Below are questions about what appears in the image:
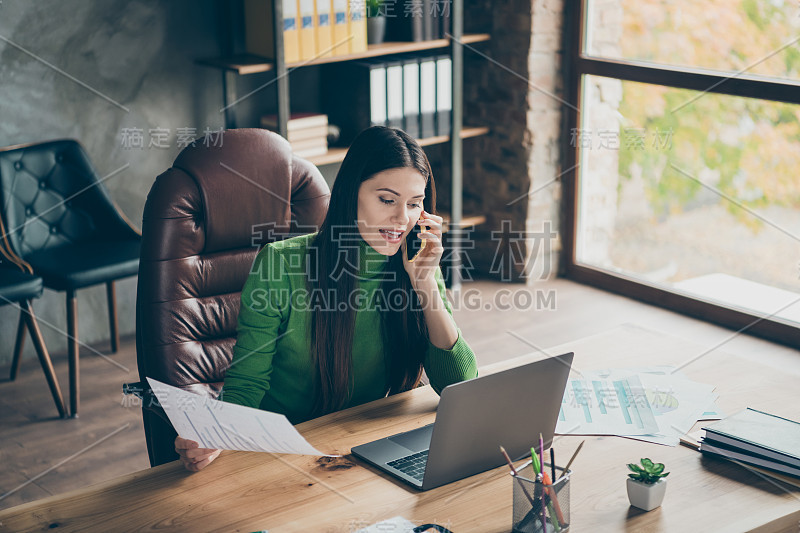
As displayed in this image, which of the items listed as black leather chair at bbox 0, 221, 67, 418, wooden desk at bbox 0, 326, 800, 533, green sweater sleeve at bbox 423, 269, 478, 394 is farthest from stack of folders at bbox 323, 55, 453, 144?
wooden desk at bbox 0, 326, 800, 533

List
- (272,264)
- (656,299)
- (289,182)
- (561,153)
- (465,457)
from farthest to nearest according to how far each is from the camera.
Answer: (561,153), (656,299), (289,182), (272,264), (465,457)

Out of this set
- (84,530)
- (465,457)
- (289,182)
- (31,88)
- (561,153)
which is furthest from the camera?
(561,153)

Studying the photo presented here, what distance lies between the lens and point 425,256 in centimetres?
187

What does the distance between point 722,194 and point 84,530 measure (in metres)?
3.17

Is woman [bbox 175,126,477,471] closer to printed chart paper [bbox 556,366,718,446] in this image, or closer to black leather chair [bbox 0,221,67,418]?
printed chart paper [bbox 556,366,718,446]

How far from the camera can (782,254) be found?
11.9ft

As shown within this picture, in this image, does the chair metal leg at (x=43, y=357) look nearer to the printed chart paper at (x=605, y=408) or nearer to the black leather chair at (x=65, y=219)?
the black leather chair at (x=65, y=219)

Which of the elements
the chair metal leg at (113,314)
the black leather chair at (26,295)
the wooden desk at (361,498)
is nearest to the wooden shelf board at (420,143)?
the chair metal leg at (113,314)

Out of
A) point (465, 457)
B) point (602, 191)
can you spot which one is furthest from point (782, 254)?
point (465, 457)

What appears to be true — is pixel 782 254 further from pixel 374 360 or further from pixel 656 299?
pixel 374 360

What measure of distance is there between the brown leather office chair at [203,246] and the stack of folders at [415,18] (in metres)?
2.02

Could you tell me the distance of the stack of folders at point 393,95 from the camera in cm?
386

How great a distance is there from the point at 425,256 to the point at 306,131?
77.8 inches

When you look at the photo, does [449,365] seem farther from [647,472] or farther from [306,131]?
[306,131]
